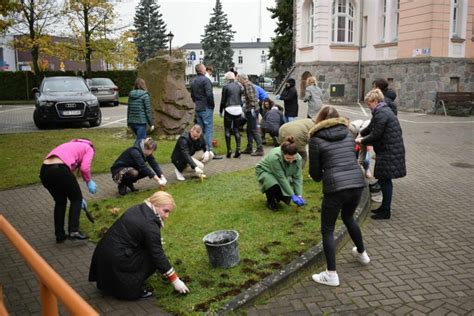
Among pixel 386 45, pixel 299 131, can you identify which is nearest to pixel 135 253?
pixel 299 131

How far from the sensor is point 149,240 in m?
4.64

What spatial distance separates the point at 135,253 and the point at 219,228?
216cm

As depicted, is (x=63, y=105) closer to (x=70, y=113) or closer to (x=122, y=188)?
(x=70, y=113)

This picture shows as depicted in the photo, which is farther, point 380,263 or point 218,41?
point 218,41

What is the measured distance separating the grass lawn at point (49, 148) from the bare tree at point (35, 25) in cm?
1758

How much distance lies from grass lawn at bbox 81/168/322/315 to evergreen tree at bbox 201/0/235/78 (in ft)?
257

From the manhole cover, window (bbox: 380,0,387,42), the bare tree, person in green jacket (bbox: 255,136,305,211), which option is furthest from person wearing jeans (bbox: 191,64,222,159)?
the bare tree

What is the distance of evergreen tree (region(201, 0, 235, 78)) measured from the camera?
282 feet

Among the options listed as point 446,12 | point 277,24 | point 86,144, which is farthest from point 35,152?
point 277,24

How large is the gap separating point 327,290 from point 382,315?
693 millimetres

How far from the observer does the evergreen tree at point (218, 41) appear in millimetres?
85938

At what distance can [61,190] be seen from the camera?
20.3 feet

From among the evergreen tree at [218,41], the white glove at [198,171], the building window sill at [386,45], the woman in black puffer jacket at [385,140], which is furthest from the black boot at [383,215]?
the evergreen tree at [218,41]

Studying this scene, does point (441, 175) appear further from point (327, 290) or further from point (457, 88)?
point (457, 88)
